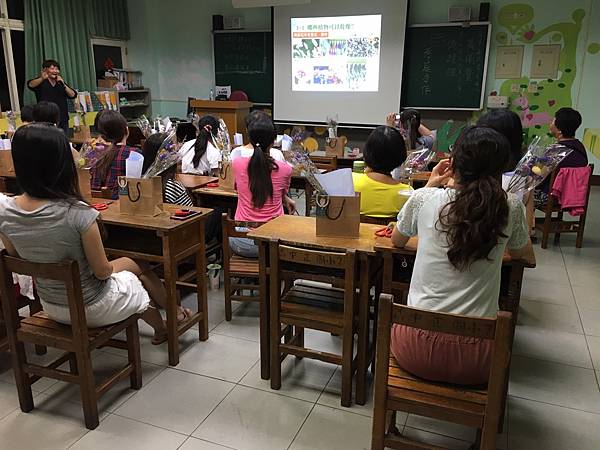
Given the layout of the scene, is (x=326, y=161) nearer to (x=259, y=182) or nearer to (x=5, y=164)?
(x=259, y=182)

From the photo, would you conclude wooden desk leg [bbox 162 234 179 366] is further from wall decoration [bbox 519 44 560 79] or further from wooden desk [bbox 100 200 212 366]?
wall decoration [bbox 519 44 560 79]

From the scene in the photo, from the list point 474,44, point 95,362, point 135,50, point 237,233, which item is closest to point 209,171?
point 237,233

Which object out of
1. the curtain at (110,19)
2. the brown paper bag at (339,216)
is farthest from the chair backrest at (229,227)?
the curtain at (110,19)

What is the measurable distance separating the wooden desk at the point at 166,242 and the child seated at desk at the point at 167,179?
0.35m

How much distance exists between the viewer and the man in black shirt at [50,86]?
5852mm

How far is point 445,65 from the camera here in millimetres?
6438

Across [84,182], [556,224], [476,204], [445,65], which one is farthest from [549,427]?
[445,65]

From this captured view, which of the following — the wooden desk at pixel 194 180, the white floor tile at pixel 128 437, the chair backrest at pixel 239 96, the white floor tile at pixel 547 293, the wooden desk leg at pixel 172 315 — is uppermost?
the chair backrest at pixel 239 96

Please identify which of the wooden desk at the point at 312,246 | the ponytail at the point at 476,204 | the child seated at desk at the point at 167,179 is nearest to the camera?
the ponytail at the point at 476,204

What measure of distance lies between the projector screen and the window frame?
3365 millimetres

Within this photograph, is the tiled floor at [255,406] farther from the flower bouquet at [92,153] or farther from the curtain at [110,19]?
the curtain at [110,19]

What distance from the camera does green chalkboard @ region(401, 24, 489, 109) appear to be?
6.28 meters

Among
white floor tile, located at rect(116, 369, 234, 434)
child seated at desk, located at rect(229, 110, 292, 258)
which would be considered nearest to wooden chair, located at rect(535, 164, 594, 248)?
child seated at desk, located at rect(229, 110, 292, 258)

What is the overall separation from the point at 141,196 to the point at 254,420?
116 cm
